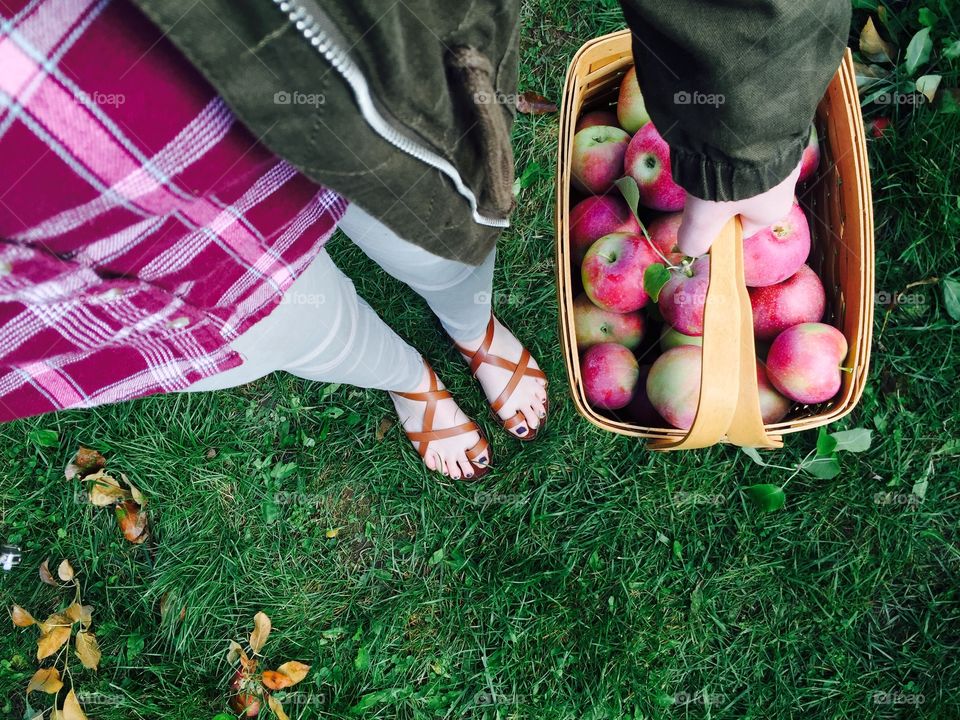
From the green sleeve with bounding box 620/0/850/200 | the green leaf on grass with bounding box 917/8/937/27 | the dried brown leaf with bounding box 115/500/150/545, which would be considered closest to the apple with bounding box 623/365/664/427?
the green sleeve with bounding box 620/0/850/200

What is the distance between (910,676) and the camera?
5.49ft

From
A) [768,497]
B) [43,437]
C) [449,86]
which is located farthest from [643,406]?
[43,437]

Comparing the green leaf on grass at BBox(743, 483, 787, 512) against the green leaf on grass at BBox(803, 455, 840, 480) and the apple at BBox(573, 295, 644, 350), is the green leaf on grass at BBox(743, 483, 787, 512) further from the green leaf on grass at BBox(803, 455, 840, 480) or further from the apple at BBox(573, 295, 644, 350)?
the apple at BBox(573, 295, 644, 350)

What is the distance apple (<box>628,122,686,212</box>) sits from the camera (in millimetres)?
1383

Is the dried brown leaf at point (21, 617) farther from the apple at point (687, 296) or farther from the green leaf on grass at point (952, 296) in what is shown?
the green leaf on grass at point (952, 296)

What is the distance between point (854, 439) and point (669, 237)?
72 cm

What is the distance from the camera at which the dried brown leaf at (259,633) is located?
69.6 inches

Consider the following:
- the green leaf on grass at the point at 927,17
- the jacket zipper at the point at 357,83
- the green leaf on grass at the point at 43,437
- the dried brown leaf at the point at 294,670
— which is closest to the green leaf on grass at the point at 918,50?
the green leaf on grass at the point at 927,17

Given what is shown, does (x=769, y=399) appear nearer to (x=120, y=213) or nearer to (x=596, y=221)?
(x=596, y=221)

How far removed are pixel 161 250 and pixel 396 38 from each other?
11.9 inches

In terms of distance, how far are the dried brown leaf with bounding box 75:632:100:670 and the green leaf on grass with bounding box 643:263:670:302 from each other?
1.71 metres

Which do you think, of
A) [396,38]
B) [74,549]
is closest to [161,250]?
[396,38]

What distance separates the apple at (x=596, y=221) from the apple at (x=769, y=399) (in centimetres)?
43

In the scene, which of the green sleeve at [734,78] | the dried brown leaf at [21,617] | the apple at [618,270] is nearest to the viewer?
the green sleeve at [734,78]
